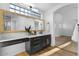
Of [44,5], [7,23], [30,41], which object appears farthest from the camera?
[30,41]

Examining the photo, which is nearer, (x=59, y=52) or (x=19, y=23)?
(x=59, y=52)

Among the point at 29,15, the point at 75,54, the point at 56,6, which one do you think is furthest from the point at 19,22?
the point at 75,54

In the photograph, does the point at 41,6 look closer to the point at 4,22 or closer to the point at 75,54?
the point at 4,22

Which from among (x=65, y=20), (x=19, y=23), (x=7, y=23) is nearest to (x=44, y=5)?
(x=65, y=20)

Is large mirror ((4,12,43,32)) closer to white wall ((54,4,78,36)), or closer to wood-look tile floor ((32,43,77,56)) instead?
white wall ((54,4,78,36))

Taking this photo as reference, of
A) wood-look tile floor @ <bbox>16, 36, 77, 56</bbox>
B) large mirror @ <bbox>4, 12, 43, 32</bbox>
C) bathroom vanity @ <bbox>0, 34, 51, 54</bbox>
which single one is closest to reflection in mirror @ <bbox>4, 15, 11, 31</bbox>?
large mirror @ <bbox>4, 12, 43, 32</bbox>

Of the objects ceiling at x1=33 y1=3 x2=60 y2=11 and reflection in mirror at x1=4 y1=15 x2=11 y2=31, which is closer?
ceiling at x1=33 y1=3 x2=60 y2=11

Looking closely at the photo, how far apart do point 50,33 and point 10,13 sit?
837 mm

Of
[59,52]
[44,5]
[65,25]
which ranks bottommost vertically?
[59,52]

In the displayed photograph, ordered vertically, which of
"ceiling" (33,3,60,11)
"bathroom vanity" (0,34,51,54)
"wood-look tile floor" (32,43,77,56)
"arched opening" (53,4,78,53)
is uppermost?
"ceiling" (33,3,60,11)

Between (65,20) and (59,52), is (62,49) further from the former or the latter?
(65,20)

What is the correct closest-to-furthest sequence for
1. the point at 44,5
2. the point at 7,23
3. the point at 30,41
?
1. the point at 44,5
2. the point at 7,23
3. the point at 30,41

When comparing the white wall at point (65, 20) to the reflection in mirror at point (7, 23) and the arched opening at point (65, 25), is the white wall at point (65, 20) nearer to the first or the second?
the arched opening at point (65, 25)

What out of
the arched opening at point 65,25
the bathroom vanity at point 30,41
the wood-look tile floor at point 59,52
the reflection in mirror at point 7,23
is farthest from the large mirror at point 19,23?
the wood-look tile floor at point 59,52
